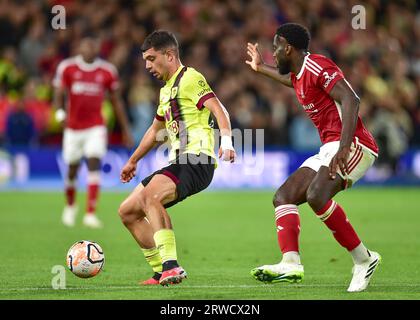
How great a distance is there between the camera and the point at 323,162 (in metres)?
8.03

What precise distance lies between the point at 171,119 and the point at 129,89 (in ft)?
42.0

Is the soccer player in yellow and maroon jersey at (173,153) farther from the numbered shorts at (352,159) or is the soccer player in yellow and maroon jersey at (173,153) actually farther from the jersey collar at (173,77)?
the numbered shorts at (352,159)

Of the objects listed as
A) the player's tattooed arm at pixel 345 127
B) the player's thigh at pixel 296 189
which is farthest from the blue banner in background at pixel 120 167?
the player's tattooed arm at pixel 345 127

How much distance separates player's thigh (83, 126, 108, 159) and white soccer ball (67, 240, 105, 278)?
622 centimetres

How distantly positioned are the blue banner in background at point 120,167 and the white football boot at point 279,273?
38.7ft

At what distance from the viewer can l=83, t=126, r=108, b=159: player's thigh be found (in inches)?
575

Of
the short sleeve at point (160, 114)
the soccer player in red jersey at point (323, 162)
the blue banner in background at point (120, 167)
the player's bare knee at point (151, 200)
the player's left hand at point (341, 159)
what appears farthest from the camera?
the blue banner in background at point (120, 167)

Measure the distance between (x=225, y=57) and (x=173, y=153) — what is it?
14385mm

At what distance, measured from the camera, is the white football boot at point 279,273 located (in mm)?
7824

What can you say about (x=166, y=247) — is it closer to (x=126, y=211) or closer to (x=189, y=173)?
(x=126, y=211)

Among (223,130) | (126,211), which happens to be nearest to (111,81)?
(126,211)

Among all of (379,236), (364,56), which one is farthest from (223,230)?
(364,56)
